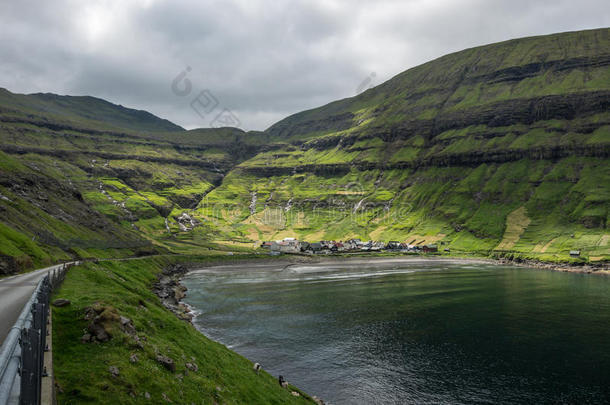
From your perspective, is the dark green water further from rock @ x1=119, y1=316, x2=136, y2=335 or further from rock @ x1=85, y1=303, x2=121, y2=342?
rock @ x1=85, y1=303, x2=121, y2=342

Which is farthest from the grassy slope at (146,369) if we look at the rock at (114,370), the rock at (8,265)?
the rock at (8,265)

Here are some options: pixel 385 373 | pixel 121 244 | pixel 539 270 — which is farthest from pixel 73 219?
pixel 539 270

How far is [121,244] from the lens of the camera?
158 metres

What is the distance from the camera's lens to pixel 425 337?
2749 inches

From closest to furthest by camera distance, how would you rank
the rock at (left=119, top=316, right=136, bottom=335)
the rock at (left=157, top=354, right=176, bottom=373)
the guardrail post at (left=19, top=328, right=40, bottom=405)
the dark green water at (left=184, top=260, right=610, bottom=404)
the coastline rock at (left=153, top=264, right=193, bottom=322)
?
the guardrail post at (left=19, top=328, right=40, bottom=405) < the rock at (left=157, top=354, right=176, bottom=373) < the rock at (left=119, top=316, right=136, bottom=335) < the dark green water at (left=184, top=260, right=610, bottom=404) < the coastline rock at (left=153, top=264, right=193, bottom=322)

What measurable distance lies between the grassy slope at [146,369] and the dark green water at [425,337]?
53.3 ft

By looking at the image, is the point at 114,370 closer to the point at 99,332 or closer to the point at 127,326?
the point at 99,332

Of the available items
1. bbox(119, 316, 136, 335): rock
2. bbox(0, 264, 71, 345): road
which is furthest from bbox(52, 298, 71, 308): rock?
bbox(119, 316, 136, 335): rock

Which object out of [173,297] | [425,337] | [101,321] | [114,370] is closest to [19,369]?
[114,370]

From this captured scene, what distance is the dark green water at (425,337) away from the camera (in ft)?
163

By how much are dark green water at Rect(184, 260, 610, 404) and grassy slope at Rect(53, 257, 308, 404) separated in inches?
639

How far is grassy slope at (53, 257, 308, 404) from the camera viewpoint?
21.8 m

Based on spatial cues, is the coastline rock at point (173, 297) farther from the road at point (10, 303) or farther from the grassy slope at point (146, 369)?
the road at point (10, 303)

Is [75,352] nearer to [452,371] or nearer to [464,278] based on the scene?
[452,371]
